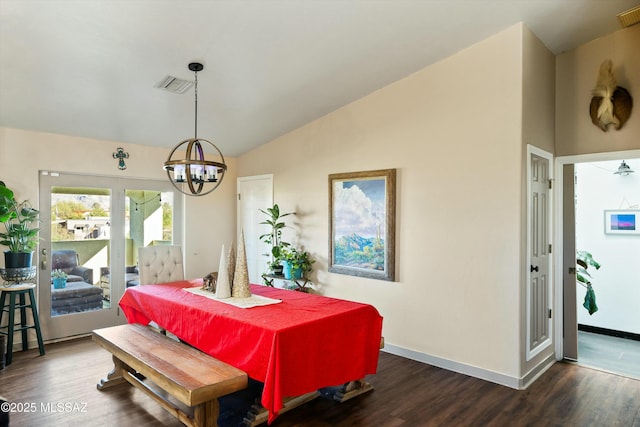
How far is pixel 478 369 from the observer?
353cm

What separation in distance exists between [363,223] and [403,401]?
1934mm

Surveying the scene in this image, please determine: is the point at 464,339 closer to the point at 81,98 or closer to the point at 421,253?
the point at 421,253

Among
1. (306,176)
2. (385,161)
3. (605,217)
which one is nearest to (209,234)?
(306,176)

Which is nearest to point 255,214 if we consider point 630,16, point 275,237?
point 275,237

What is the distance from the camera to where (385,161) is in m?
4.29

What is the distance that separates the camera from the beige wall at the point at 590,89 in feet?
11.8

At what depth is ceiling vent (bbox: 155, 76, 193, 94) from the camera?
353cm

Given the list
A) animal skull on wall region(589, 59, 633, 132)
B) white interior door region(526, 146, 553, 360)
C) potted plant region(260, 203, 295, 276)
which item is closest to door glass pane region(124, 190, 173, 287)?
potted plant region(260, 203, 295, 276)

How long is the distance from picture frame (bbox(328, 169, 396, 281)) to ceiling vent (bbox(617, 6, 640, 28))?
2225mm

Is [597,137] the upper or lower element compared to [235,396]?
upper

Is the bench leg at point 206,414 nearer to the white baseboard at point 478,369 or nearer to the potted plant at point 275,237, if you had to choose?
the white baseboard at point 478,369

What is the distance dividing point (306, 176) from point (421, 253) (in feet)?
6.22

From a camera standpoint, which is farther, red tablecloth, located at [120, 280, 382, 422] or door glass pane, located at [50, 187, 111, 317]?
door glass pane, located at [50, 187, 111, 317]

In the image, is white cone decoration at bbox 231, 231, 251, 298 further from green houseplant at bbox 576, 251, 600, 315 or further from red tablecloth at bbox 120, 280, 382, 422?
green houseplant at bbox 576, 251, 600, 315
